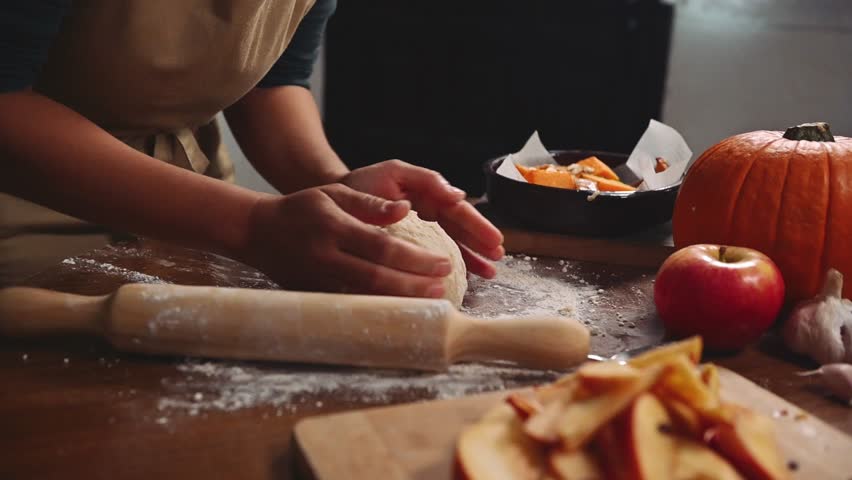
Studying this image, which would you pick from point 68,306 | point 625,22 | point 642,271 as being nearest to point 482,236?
point 642,271

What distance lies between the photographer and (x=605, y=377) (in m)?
0.70

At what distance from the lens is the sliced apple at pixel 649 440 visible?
0.65 m

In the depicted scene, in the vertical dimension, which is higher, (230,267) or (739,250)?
(739,250)

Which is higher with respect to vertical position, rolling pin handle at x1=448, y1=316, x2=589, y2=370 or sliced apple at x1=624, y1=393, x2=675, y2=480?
sliced apple at x1=624, y1=393, x2=675, y2=480

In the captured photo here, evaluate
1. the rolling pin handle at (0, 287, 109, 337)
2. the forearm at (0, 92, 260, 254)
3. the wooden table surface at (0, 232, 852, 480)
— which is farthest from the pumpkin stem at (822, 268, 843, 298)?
the rolling pin handle at (0, 287, 109, 337)

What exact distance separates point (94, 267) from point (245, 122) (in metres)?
0.54

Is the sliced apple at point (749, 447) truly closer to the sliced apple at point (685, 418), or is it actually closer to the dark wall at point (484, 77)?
the sliced apple at point (685, 418)

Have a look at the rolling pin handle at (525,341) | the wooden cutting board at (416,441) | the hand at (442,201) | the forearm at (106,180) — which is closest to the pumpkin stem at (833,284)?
the wooden cutting board at (416,441)

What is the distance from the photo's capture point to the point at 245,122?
1664 mm

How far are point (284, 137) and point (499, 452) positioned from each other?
1.05 m

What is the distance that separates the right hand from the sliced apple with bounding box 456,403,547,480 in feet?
1.02

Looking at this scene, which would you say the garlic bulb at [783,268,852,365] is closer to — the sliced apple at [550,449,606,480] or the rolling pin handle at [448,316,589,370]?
the rolling pin handle at [448,316,589,370]

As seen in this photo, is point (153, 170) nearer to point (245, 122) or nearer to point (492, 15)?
point (245, 122)

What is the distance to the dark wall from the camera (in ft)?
9.84
